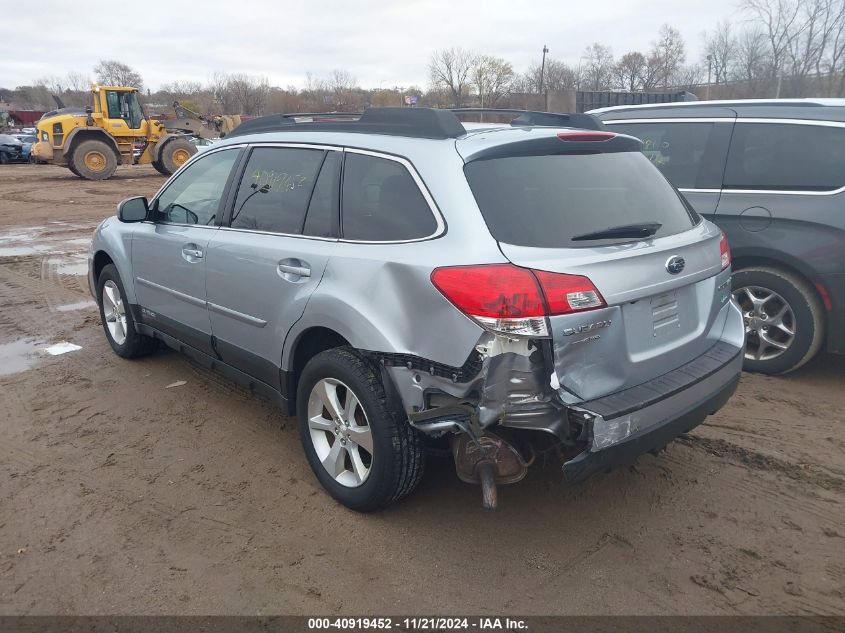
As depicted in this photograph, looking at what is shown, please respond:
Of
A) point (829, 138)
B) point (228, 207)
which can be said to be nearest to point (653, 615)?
point (228, 207)

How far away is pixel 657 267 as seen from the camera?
2754mm

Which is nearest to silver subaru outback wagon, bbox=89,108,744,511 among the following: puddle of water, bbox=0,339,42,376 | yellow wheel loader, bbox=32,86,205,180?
puddle of water, bbox=0,339,42,376

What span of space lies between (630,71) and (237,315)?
201ft

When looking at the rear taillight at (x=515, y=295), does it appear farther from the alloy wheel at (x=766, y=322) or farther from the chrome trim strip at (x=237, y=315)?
the alloy wheel at (x=766, y=322)

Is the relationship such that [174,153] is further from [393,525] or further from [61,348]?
[393,525]

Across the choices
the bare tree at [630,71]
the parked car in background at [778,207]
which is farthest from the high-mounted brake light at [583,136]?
the bare tree at [630,71]

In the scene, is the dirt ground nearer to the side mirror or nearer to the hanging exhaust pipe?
the hanging exhaust pipe

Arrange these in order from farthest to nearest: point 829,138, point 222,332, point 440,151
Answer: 1. point 829,138
2. point 222,332
3. point 440,151

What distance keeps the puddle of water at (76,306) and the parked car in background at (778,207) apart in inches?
238

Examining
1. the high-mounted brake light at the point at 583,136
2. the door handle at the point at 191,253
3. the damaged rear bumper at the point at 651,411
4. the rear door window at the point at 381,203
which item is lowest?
the damaged rear bumper at the point at 651,411

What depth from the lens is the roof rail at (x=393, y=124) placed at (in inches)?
116

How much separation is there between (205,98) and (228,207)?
230 ft

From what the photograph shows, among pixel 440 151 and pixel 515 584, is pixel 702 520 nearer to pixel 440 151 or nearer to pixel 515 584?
pixel 515 584

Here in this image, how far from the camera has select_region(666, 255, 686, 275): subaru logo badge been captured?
9.21ft
